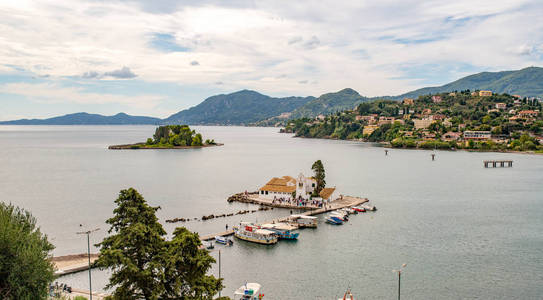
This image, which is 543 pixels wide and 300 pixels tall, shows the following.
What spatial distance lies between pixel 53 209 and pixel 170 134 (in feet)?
336

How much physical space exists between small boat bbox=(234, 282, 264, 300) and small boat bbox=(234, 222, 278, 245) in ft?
34.7

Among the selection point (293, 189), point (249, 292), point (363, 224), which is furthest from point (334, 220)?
point (249, 292)

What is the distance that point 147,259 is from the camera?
16562 mm

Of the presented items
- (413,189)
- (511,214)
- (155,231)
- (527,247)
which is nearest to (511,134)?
(413,189)

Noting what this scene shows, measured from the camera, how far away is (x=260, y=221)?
43500mm

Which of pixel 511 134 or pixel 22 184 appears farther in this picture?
pixel 511 134

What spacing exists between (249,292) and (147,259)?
32.4ft

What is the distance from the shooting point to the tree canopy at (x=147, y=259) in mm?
15719

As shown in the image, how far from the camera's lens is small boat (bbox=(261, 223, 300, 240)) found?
124ft

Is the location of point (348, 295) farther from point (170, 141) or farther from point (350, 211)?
point (170, 141)

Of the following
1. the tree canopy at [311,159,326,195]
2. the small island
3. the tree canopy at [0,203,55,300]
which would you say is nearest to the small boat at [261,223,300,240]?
the tree canopy at [311,159,326,195]

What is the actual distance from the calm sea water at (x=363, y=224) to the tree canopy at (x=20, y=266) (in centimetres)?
1088

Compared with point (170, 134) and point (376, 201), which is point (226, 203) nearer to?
point (376, 201)

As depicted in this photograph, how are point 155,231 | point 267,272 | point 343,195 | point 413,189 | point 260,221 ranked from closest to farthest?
1. point 155,231
2. point 267,272
3. point 260,221
4. point 343,195
5. point 413,189
